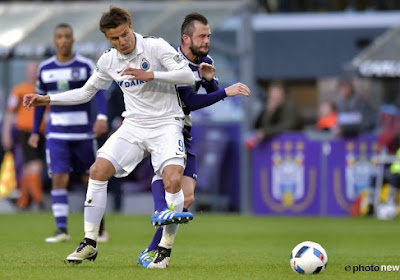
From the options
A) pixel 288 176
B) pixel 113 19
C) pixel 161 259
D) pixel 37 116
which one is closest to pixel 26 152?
pixel 288 176

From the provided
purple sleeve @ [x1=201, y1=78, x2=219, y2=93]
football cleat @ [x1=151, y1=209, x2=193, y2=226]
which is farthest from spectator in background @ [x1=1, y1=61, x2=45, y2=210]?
football cleat @ [x1=151, y1=209, x2=193, y2=226]

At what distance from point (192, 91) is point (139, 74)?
0.82 metres

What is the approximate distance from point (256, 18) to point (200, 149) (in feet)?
13.4

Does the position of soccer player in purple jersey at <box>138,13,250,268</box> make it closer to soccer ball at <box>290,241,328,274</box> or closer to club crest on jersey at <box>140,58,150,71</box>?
club crest on jersey at <box>140,58,150,71</box>

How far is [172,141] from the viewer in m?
9.36

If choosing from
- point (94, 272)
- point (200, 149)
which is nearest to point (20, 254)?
point (94, 272)

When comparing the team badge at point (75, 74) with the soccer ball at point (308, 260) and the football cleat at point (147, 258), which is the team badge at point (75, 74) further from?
the soccer ball at point (308, 260)

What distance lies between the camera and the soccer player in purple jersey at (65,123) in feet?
43.2

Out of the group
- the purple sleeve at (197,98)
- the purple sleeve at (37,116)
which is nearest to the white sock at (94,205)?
the purple sleeve at (197,98)

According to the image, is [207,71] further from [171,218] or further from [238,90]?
[171,218]

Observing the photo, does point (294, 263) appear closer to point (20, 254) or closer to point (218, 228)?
point (20, 254)

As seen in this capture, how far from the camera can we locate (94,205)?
9414 mm

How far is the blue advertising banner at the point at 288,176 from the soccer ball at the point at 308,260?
11494 mm

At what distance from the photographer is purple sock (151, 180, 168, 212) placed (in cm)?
952
